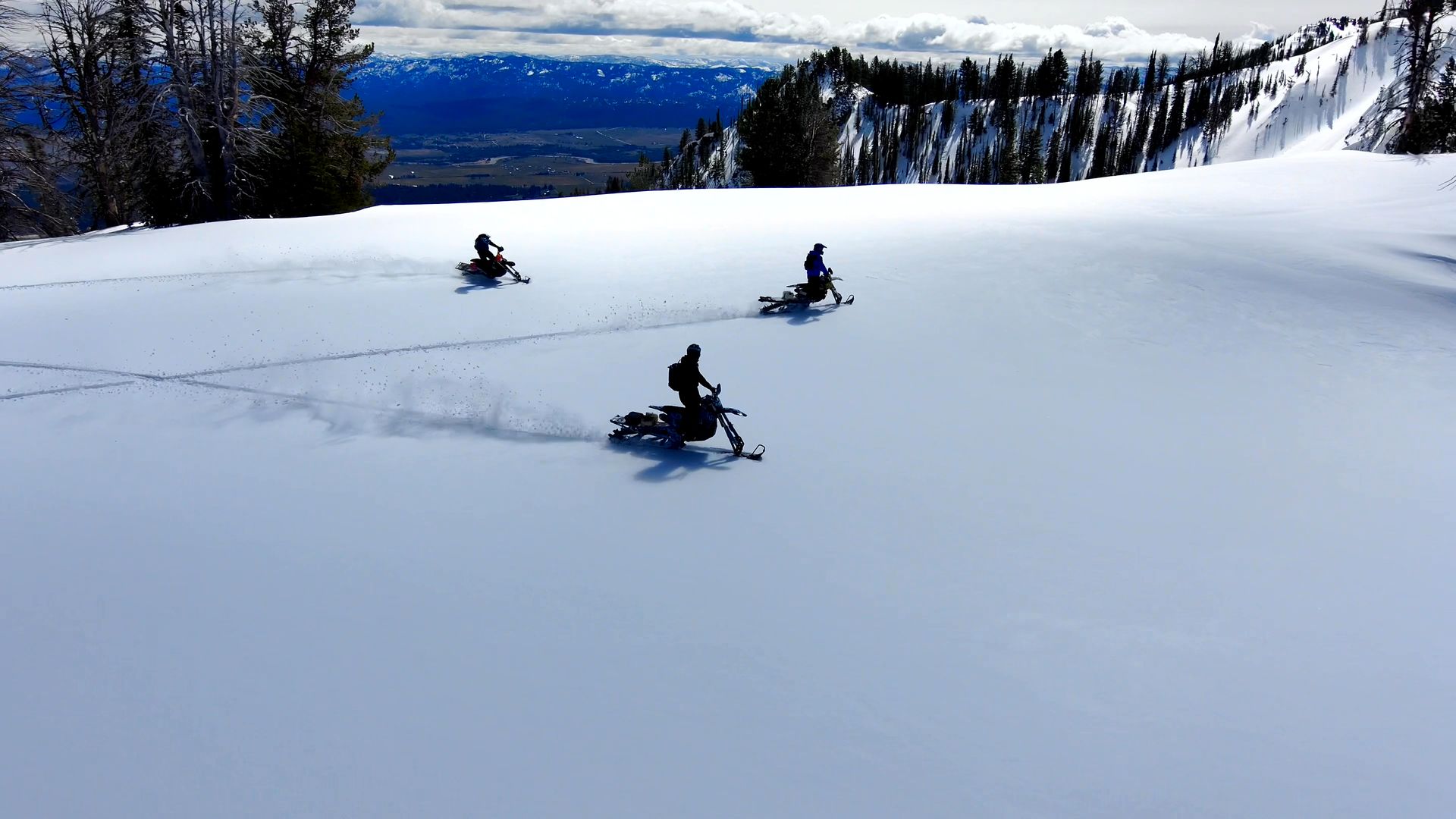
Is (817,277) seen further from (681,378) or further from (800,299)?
(681,378)

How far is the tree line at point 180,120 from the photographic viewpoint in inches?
1043

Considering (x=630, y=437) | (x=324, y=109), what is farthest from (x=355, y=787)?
(x=324, y=109)

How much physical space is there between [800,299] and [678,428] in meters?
7.27

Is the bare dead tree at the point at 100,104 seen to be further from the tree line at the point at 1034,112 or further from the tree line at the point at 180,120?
the tree line at the point at 1034,112

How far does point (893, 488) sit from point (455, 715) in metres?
5.94

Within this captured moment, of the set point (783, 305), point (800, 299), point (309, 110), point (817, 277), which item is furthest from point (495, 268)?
point (309, 110)

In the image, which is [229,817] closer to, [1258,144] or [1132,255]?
[1132,255]

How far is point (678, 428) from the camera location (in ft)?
35.7

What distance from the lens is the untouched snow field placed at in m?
5.63

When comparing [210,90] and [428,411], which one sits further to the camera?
[210,90]

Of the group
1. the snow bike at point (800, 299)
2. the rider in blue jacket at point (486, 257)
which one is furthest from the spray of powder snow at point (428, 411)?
the snow bike at point (800, 299)

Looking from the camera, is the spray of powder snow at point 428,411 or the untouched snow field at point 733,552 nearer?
the untouched snow field at point 733,552

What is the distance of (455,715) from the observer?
6012 mm

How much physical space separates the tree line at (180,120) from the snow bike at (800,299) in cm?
2187
